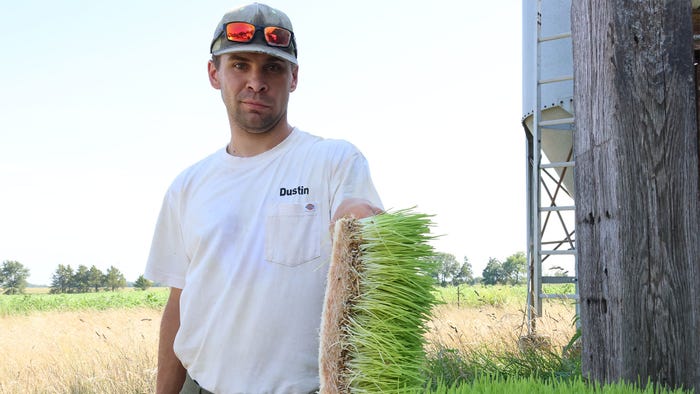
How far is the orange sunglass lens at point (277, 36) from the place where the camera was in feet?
8.40

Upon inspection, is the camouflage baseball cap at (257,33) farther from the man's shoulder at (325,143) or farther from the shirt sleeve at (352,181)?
the shirt sleeve at (352,181)

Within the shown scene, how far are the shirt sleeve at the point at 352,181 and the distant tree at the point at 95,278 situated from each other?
9702cm

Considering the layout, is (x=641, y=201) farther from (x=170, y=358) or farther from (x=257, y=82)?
(x=170, y=358)

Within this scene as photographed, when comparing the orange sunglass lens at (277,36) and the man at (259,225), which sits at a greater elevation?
the orange sunglass lens at (277,36)

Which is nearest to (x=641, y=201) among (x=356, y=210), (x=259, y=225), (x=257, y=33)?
(x=356, y=210)

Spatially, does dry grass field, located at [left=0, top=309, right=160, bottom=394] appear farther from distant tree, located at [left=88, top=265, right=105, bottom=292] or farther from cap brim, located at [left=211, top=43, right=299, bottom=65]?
distant tree, located at [left=88, top=265, right=105, bottom=292]

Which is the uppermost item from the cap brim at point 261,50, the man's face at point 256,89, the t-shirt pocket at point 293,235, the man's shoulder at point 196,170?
the cap brim at point 261,50

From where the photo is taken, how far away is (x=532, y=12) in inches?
354

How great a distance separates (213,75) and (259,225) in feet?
2.50

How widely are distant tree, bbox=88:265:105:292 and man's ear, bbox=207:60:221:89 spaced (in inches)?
3795

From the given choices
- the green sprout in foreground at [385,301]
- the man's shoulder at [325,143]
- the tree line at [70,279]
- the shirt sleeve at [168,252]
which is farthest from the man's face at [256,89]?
the tree line at [70,279]

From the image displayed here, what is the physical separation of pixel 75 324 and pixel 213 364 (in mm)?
12058

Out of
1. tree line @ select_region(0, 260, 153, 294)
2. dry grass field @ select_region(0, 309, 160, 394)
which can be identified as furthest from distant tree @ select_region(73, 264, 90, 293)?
dry grass field @ select_region(0, 309, 160, 394)

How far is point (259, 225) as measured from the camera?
252 cm
